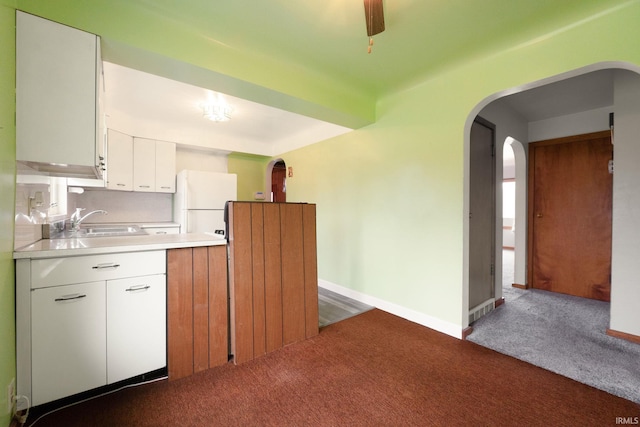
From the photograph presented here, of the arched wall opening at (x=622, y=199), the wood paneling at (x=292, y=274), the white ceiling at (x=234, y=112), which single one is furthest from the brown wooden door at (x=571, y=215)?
the wood paneling at (x=292, y=274)

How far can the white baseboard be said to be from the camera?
7.64 feet

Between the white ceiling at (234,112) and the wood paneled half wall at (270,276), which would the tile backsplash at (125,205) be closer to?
the white ceiling at (234,112)

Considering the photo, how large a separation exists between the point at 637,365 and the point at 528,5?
2574mm

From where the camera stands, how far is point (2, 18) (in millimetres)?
1137

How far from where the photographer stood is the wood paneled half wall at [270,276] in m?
1.92

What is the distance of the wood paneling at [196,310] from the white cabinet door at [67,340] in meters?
0.36

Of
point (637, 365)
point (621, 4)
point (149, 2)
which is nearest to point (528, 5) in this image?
point (621, 4)

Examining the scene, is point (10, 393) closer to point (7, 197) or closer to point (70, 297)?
point (70, 297)

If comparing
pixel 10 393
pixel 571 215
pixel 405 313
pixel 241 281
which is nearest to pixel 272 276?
pixel 241 281

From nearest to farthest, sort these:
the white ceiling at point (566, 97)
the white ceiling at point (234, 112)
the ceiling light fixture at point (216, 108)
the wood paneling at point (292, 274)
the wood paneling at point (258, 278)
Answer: the wood paneling at point (258, 278) → the wood paneling at point (292, 274) → the white ceiling at point (566, 97) → the white ceiling at point (234, 112) → the ceiling light fixture at point (216, 108)

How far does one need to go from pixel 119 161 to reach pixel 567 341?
5.35 m

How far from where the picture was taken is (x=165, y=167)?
12.6 feet

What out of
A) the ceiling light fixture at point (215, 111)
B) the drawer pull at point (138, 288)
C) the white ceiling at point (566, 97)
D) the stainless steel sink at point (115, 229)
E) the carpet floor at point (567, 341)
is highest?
the white ceiling at point (566, 97)

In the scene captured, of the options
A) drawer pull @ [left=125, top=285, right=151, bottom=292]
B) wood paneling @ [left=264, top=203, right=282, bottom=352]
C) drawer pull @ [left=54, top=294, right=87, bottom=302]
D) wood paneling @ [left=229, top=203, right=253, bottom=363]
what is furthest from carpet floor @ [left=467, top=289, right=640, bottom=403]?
drawer pull @ [left=54, top=294, right=87, bottom=302]
